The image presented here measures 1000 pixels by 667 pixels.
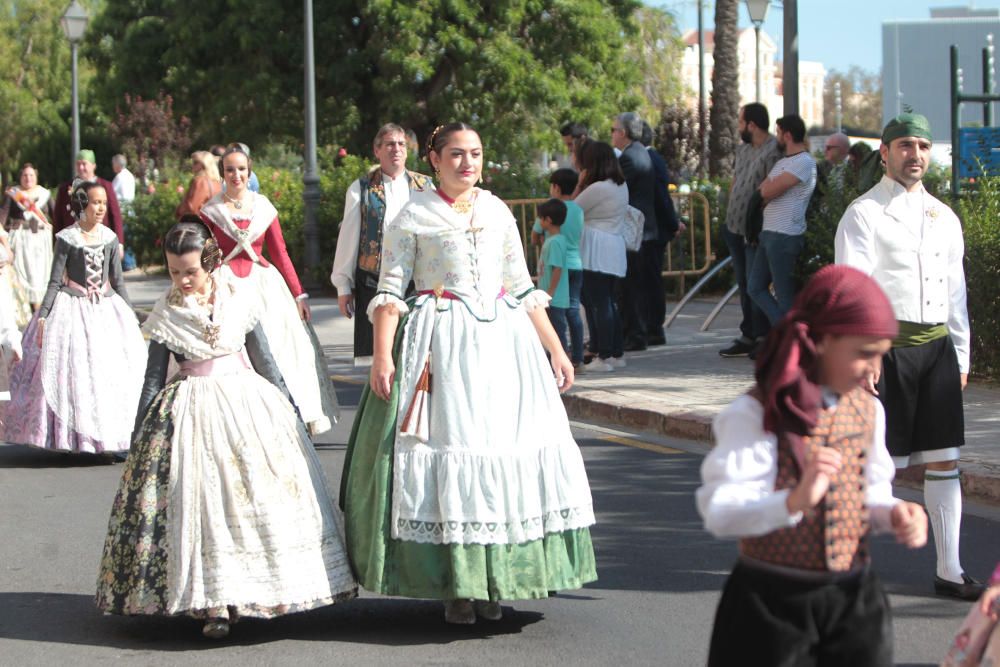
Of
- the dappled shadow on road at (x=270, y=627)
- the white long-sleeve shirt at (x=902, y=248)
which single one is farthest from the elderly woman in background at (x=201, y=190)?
the white long-sleeve shirt at (x=902, y=248)

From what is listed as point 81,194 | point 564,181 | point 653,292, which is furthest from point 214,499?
point 653,292

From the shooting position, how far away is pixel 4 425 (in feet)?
33.4

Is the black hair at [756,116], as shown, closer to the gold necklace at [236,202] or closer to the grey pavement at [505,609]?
the grey pavement at [505,609]

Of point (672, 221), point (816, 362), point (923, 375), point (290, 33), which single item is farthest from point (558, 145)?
point (816, 362)

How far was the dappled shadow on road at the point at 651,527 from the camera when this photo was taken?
6789 millimetres

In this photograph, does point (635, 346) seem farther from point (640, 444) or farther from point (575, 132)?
point (640, 444)

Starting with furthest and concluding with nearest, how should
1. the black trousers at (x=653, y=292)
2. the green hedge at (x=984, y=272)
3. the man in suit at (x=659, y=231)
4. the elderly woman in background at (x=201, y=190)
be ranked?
the black trousers at (x=653, y=292)
the man in suit at (x=659, y=231)
the green hedge at (x=984, y=272)
the elderly woman in background at (x=201, y=190)

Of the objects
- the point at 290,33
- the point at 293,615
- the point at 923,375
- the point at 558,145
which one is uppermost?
the point at 290,33

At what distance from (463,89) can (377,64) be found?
6.41ft

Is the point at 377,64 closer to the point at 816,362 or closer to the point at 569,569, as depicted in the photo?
the point at 569,569

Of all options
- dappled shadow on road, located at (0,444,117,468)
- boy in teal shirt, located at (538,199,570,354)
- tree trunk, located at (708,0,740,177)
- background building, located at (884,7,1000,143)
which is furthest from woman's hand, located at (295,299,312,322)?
background building, located at (884,7,1000,143)

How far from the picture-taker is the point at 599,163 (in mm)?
12867

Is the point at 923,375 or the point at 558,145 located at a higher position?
the point at 558,145

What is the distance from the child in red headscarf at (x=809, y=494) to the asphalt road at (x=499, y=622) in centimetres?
202
